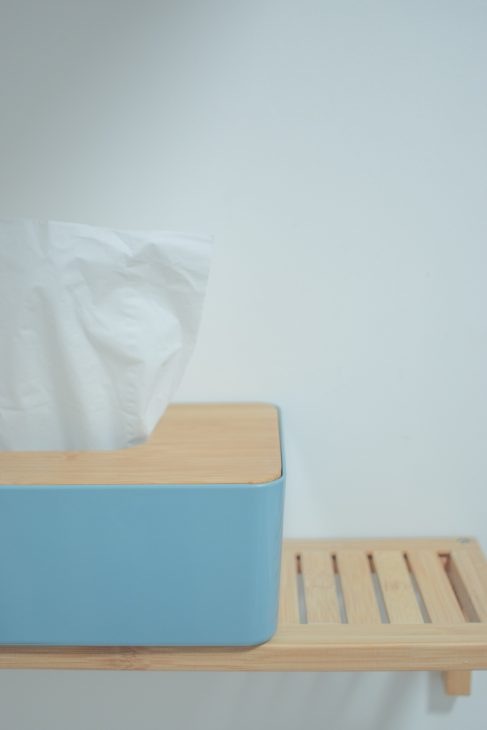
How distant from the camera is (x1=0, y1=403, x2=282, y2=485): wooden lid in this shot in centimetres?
49

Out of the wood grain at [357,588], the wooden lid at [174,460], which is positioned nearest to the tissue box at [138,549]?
the wooden lid at [174,460]

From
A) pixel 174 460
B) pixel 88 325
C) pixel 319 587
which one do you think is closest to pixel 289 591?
pixel 319 587

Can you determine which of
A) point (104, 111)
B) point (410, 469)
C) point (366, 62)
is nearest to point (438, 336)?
point (410, 469)

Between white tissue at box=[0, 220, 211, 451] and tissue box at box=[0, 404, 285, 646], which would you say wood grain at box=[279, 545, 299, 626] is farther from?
white tissue at box=[0, 220, 211, 451]

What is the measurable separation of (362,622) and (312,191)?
1.19 ft

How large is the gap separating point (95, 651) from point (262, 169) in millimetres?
410

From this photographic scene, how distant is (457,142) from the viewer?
2.02 feet

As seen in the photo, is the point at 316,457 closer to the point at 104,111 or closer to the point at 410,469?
the point at 410,469

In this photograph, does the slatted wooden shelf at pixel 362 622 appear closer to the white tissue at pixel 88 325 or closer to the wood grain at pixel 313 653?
the wood grain at pixel 313 653

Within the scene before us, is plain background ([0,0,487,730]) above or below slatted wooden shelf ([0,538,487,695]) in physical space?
above

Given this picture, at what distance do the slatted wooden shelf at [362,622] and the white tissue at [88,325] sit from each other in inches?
6.1

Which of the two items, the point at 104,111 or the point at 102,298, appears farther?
the point at 104,111

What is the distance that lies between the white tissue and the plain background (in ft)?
0.44

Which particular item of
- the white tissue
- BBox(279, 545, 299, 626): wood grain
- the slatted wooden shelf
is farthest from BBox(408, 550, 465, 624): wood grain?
the white tissue
